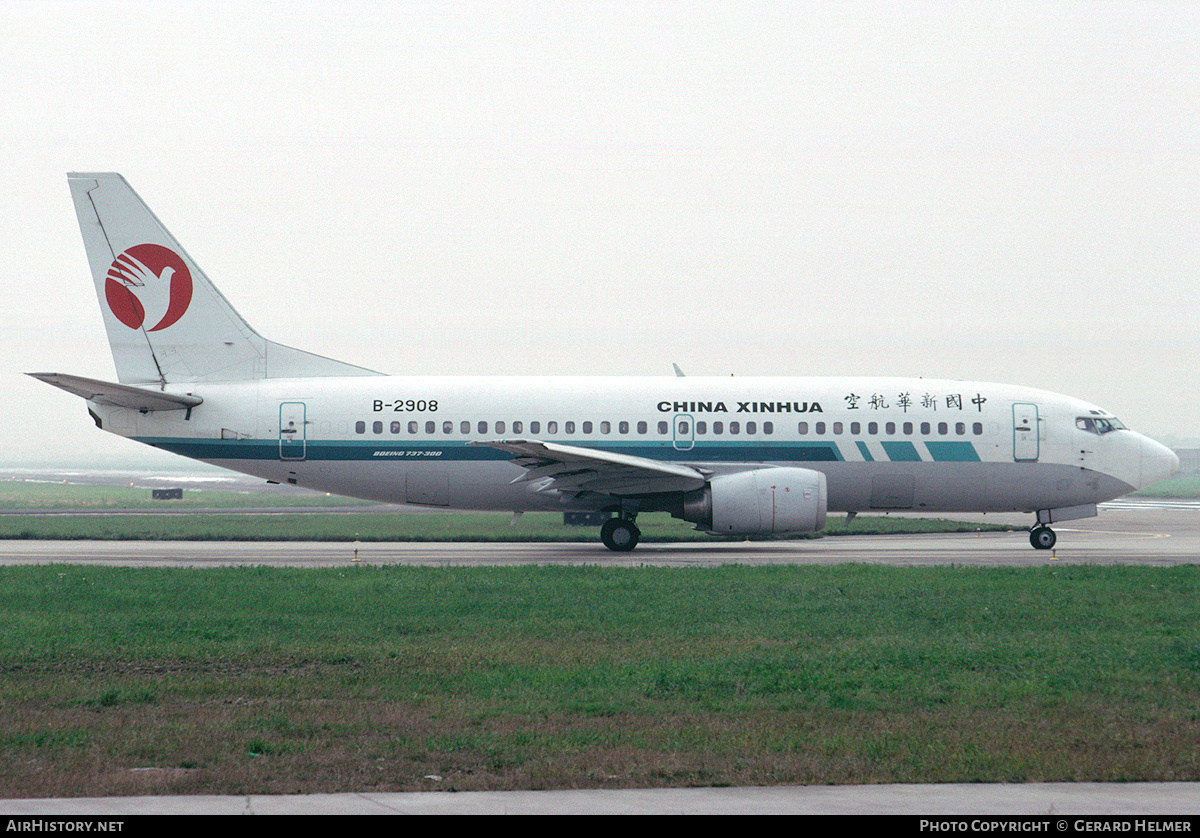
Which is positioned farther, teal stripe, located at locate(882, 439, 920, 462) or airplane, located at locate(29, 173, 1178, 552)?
teal stripe, located at locate(882, 439, 920, 462)

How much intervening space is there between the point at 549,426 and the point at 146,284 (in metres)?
10.8

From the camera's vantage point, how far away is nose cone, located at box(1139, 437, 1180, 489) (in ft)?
93.7

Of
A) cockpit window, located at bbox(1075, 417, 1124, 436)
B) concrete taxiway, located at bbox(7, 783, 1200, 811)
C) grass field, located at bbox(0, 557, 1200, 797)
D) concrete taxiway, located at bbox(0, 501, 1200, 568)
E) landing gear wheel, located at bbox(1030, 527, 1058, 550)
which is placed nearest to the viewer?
concrete taxiway, located at bbox(7, 783, 1200, 811)

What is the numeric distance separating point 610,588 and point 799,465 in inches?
420

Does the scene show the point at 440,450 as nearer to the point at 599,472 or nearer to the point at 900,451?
the point at 599,472

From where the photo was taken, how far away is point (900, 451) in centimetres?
2766

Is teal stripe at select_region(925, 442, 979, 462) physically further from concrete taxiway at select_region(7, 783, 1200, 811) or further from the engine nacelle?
concrete taxiway at select_region(7, 783, 1200, 811)

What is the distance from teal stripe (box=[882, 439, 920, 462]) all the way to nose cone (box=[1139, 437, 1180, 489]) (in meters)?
6.18

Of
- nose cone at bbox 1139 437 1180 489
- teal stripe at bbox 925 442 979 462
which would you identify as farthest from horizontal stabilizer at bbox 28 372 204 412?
nose cone at bbox 1139 437 1180 489

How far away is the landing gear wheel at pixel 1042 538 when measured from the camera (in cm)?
2805

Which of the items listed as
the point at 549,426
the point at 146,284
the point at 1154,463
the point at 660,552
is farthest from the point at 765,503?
the point at 146,284

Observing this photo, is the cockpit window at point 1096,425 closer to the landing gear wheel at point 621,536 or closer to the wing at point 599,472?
the wing at point 599,472

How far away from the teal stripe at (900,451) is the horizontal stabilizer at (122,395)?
17034 millimetres
